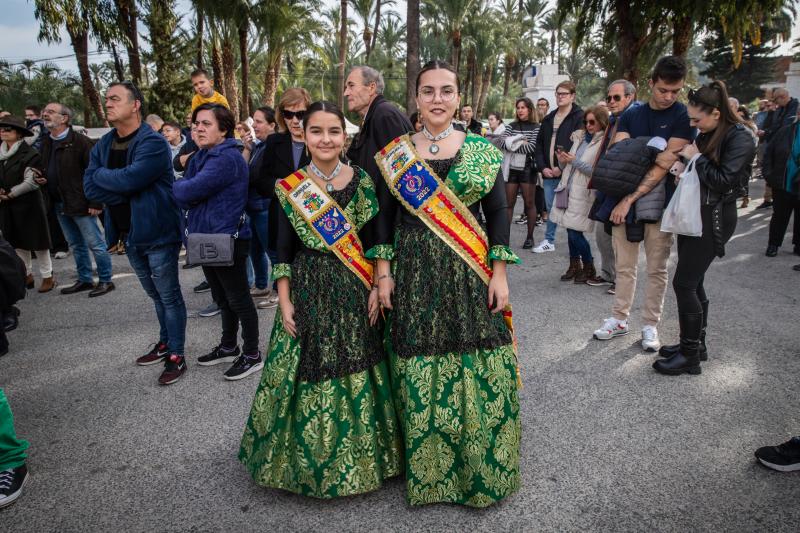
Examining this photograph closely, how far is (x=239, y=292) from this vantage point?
12.3ft

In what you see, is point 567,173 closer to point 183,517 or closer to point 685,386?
point 685,386

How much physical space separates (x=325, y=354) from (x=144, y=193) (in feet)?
7.24

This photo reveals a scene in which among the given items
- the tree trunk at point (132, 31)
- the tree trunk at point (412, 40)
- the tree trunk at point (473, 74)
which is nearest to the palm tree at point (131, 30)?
the tree trunk at point (132, 31)

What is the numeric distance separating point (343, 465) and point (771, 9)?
597 inches

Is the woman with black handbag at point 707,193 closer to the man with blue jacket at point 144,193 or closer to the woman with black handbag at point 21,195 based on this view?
the man with blue jacket at point 144,193

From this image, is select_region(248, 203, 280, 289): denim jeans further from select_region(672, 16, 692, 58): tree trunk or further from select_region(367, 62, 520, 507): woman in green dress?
select_region(672, 16, 692, 58): tree trunk

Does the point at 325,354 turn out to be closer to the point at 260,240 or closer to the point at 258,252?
the point at 260,240

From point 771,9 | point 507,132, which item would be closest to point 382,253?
point 507,132

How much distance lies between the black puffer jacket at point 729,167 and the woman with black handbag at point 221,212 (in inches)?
124

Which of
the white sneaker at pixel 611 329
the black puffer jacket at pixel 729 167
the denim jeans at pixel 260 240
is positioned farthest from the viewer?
the denim jeans at pixel 260 240

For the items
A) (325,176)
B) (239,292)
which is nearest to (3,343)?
(239,292)

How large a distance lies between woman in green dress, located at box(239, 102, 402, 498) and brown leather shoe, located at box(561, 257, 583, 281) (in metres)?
4.00

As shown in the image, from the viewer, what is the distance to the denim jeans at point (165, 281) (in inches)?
147

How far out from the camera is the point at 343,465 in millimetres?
2369
